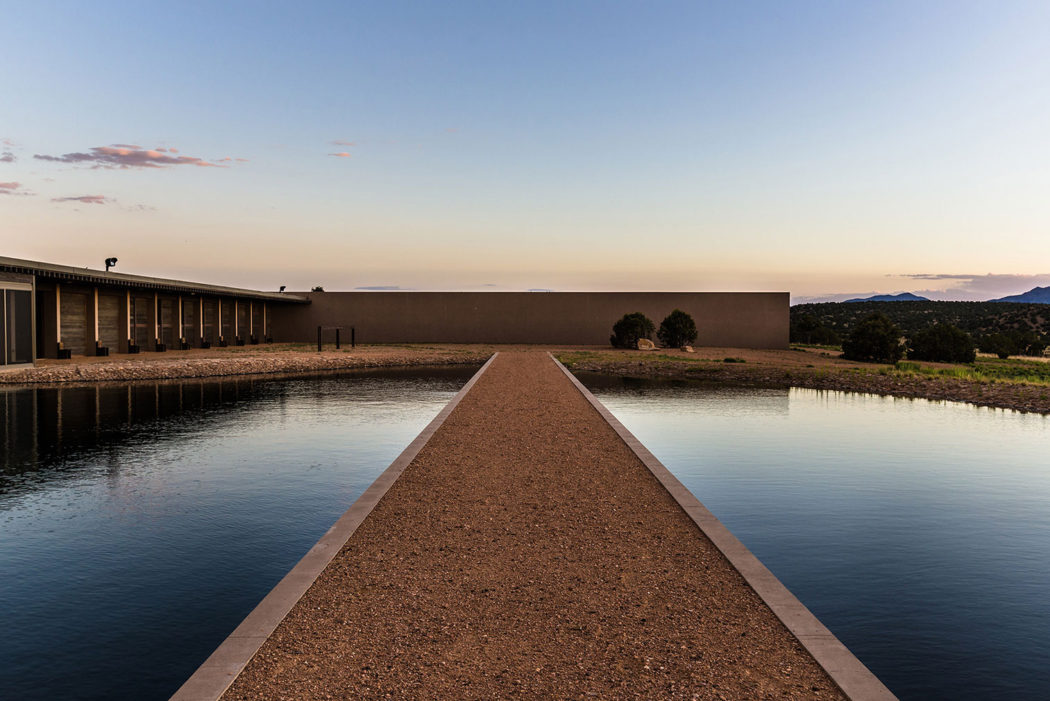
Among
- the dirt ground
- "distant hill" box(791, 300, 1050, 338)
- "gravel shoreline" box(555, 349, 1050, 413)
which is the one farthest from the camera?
"distant hill" box(791, 300, 1050, 338)

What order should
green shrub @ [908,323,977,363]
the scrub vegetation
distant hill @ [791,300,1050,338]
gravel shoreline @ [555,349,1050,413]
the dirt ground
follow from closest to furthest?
gravel shoreline @ [555,349,1050,413] < the dirt ground < green shrub @ [908,323,977,363] < the scrub vegetation < distant hill @ [791,300,1050,338]

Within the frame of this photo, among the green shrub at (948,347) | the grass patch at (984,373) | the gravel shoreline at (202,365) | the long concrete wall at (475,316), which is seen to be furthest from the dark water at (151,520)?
the long concrete wall at (475,316)

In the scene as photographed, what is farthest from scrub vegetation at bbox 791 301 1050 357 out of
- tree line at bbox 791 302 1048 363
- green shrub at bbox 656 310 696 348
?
green shrub at bbox 656 310 696 348

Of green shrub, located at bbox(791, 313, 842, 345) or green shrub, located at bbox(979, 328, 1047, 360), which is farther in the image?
green shrub, located at bbox(791, 313, 842, 345)

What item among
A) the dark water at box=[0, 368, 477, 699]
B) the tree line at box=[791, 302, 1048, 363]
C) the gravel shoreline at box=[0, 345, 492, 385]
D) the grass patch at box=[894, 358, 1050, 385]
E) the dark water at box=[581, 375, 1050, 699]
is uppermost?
the tree line at box=[791, 302, 1048, 363]

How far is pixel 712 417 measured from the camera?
47.4 ft

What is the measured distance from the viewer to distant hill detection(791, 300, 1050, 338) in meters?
66.9

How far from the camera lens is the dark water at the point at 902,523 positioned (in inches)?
180

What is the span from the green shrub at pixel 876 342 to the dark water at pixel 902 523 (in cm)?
1524

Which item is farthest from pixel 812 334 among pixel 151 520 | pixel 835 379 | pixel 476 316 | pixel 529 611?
pixel 529 611

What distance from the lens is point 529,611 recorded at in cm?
426

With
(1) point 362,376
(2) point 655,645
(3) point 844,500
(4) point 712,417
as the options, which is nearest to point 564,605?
(2) point 655,645

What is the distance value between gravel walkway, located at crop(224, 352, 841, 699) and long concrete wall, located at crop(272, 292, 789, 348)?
34.0 m

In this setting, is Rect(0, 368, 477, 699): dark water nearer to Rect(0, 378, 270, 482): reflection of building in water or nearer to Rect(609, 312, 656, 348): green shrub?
Rect(0, 378, 270, 482): reflection of building in water
